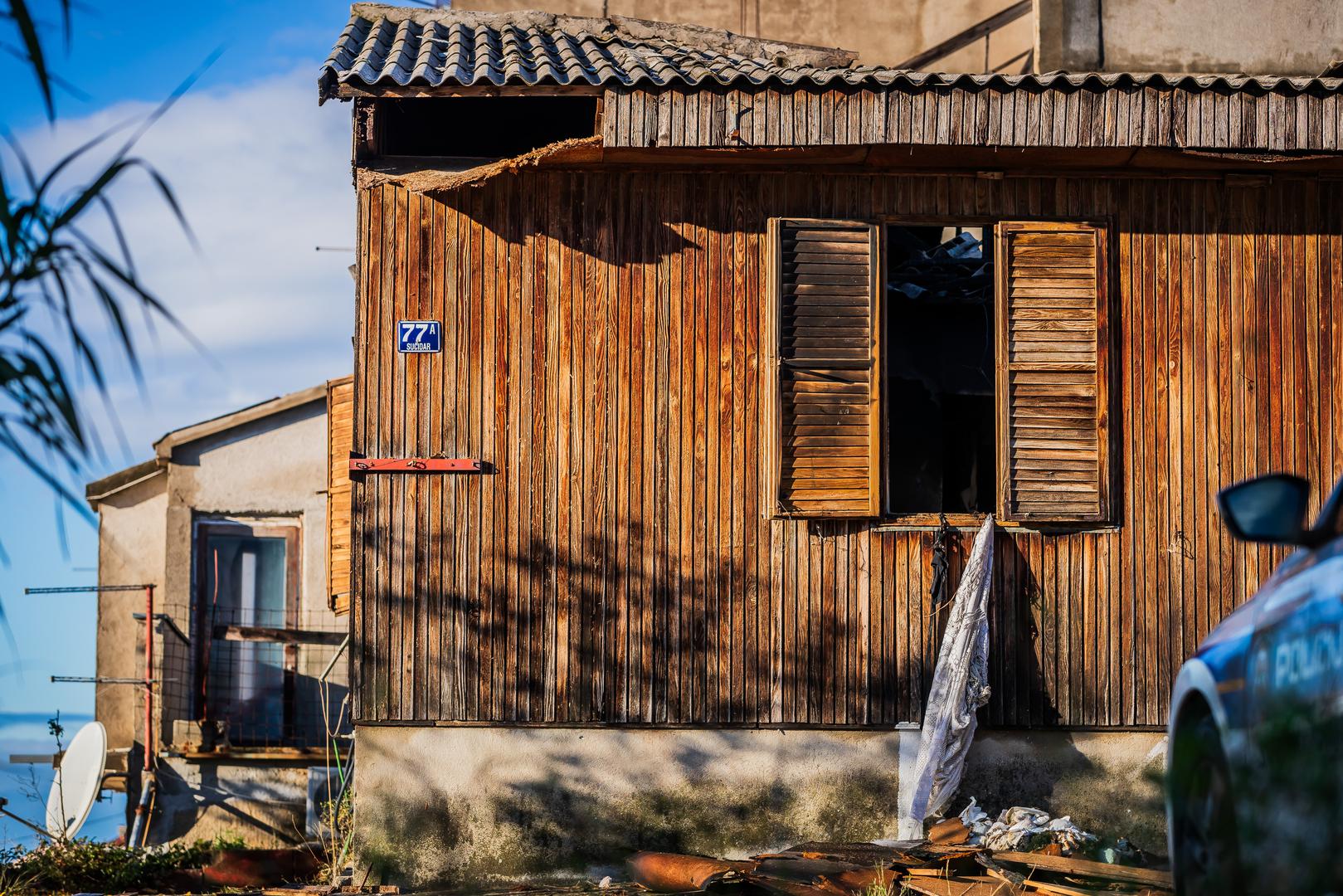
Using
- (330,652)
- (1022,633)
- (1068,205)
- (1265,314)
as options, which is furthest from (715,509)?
(330,652)

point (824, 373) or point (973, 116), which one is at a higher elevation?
point (973, 116)

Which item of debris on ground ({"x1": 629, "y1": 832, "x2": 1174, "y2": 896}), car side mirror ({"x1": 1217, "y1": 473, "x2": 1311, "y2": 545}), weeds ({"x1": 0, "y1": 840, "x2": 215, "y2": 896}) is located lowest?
weeds ({"x1": 0, "y1": 840, "x2": 215, "y2": 896})

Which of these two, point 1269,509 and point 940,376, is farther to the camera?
point 940,376

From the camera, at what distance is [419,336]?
8.52m

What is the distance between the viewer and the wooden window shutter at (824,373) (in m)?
8.44

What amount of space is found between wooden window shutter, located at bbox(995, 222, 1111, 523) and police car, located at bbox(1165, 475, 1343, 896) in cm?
409

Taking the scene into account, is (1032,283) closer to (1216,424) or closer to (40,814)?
(1216,424)

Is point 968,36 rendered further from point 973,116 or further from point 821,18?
point 973,116

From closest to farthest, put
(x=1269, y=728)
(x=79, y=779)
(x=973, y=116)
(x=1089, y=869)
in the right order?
(x=1269, y=728), (x=1089, y=869), (x=973, y=116), (x=79, y=779)

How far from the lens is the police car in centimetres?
225

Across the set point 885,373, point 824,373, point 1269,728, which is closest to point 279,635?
point 824,373

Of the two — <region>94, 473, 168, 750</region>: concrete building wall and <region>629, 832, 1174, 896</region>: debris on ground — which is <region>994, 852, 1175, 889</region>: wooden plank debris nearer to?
<region>629, 832, 1174, 896</region>: debris on ground

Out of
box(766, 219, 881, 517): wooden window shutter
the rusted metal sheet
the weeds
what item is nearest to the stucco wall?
the weeds

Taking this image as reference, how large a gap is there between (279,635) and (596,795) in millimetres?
6736
